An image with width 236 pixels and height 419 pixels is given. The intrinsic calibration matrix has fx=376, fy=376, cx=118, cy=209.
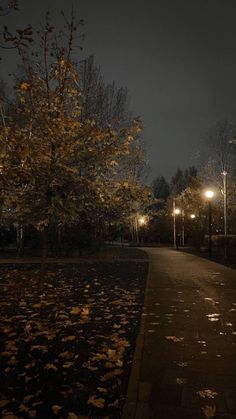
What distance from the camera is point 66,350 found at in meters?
5.75

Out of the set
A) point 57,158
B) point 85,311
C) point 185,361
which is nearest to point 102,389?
point 185,361

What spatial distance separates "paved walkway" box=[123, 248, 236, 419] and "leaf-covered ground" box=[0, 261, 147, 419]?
0.25m

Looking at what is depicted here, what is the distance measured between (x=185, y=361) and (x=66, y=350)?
5.89 feet

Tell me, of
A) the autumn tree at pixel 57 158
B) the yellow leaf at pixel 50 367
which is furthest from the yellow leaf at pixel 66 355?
the autumn tree at pixel 57 158

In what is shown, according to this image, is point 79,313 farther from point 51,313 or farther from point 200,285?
point 200,285

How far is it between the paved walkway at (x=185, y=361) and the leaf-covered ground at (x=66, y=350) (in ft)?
0.80

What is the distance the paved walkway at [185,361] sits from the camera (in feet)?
13.0

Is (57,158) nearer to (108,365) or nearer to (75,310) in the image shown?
(75,310)

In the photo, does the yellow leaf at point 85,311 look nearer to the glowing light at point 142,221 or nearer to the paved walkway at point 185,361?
the paved walkway at point 185,361

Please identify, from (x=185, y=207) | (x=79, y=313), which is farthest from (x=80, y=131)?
(x=185, y=207)

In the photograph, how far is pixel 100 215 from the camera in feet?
38.8

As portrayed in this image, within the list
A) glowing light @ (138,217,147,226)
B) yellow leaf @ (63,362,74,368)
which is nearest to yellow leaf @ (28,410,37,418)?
yellow leaf @ (63,362,74,368)

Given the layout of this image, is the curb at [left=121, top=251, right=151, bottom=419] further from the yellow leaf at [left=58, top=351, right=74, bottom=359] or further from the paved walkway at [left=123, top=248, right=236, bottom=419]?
the yellow leaf at [left=58, top=351, right=74, bottom=359]

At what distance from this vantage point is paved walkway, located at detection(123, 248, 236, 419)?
3957 millimetres
